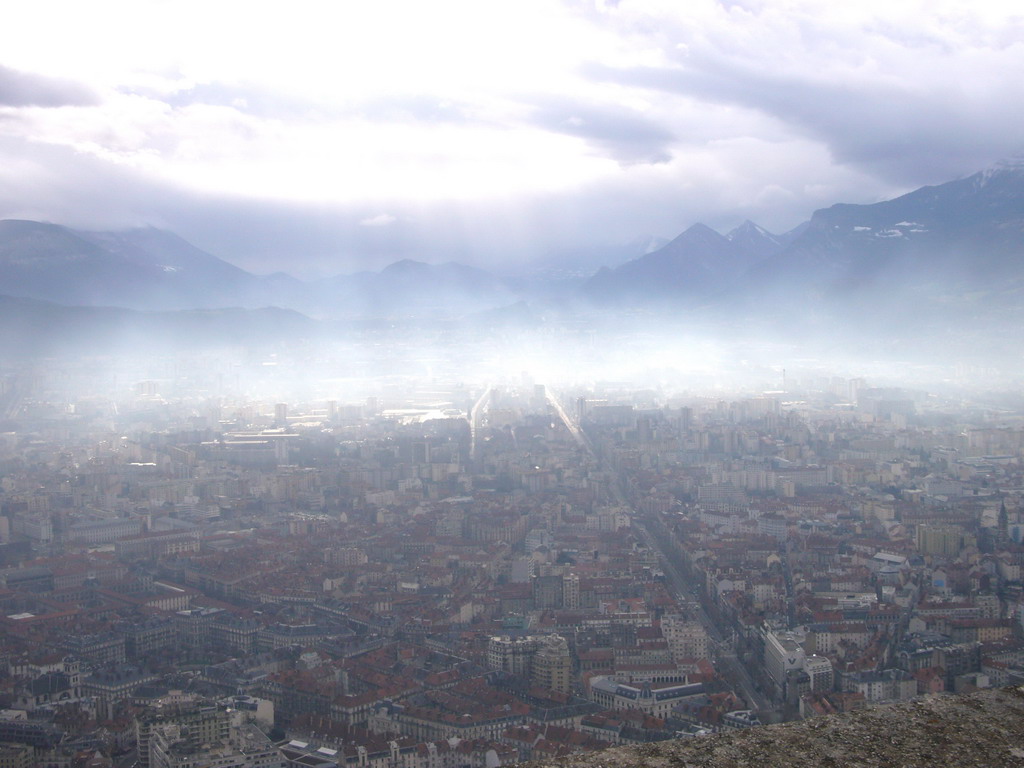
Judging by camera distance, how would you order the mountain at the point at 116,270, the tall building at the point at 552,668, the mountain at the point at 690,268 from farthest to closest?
the mountain at the point at 690,268
the mountain at the point at 116,270
the tall building at the point at 552,668

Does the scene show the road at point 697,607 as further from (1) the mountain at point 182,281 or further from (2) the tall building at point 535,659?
(1) the mountain at point 182,281

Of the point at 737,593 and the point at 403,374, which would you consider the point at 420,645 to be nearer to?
the point at 737,593

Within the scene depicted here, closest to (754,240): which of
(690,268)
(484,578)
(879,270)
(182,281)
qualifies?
(690,268)

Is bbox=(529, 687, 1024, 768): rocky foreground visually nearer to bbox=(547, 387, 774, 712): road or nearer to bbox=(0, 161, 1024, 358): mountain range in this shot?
bbox=(547, 387, 774, 712): road

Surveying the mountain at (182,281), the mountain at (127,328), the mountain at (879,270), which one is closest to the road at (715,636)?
Result: the mountain at (127,328)

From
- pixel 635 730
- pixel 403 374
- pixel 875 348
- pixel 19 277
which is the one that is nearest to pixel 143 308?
pixel 19 277

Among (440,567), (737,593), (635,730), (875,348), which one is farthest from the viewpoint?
(875,348)
